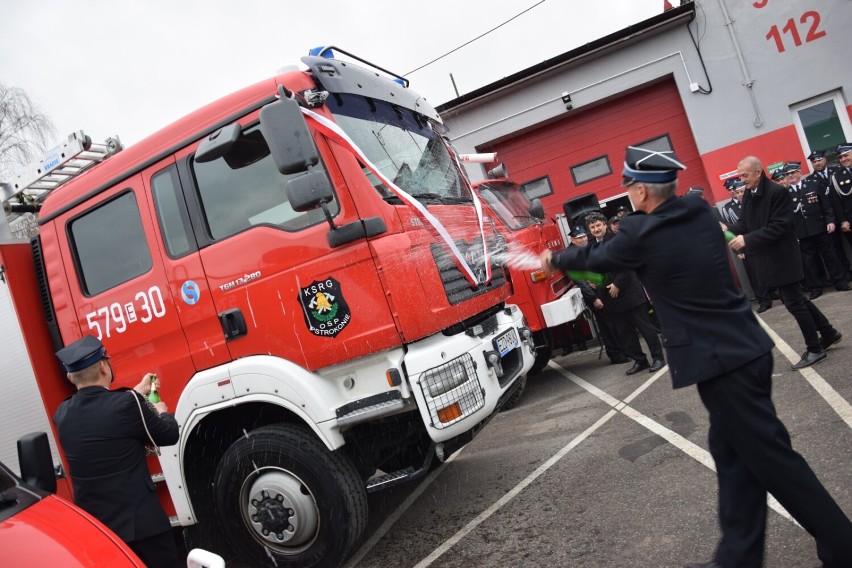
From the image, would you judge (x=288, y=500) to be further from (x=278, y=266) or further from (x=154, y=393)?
(x=278, y=266)

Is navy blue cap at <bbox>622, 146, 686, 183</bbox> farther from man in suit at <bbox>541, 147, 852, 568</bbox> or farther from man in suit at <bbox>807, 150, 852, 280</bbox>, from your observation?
man in suit at <bbox>807, 150, 852, 280</bbox>

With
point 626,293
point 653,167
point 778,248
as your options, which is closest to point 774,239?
point 778,248

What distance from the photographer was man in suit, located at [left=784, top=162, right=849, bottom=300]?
31.4 ft

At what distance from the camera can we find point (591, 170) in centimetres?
1301

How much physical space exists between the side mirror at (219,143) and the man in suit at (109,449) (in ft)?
3.99

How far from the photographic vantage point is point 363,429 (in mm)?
4117

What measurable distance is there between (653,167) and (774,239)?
132 inches

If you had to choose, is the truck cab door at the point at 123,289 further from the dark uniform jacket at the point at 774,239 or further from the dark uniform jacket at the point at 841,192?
the dark uniform jacket at the point at 841,192

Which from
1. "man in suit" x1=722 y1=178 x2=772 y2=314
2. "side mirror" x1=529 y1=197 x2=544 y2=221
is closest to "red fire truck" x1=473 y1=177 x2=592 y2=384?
"side mirror" x1=529 y1=197 x2=544 y2=221

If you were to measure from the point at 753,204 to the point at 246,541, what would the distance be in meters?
5.04

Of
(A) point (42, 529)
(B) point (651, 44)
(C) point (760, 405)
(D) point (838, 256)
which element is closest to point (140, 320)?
(A) point (42, 529)

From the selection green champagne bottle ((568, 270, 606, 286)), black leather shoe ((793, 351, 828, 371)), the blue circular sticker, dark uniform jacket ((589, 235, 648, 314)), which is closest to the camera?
green champagne bottle ((568, 270, 606, 286))

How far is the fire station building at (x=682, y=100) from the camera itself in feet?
36.9

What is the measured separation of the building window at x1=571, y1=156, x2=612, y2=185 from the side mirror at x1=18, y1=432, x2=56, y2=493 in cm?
1149
